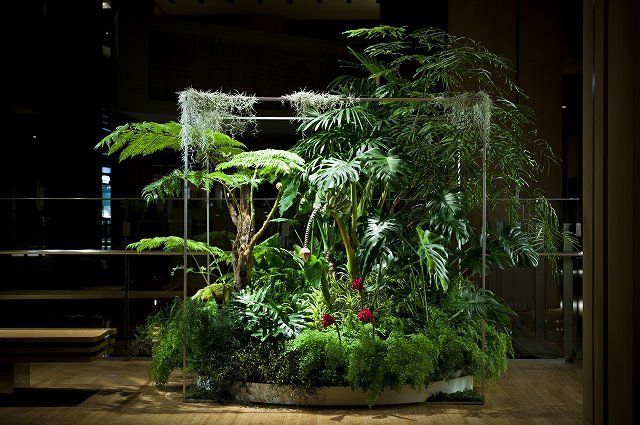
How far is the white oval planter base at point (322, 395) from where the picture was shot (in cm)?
570

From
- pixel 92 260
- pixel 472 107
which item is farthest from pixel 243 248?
pixel 92 260

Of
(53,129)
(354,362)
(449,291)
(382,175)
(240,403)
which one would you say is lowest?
(240,403)

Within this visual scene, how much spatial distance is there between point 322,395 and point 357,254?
3.49 feet

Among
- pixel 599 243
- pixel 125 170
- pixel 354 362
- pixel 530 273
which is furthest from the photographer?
pixel 125 170

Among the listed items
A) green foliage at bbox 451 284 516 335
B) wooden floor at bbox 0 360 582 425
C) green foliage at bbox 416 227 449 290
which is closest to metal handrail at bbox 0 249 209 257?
wooden floor at bbox 0 360 582 425

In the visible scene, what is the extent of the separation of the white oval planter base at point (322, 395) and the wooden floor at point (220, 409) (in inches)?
2.6

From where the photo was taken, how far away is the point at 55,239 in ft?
27.8

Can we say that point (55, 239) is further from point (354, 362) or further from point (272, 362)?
point (354, 362)

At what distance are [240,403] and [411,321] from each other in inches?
54.8

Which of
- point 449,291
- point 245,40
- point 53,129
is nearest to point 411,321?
point 449,291

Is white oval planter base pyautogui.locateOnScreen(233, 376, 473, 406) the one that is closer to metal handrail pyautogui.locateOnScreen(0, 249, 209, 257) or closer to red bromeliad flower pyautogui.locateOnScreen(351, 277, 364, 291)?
red bromeliad flower pyautogui.locateOnScreen(351, 277, 364, 291)

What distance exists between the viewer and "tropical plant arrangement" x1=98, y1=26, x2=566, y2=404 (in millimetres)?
5688

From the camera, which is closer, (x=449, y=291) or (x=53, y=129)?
(x=449, y=291)

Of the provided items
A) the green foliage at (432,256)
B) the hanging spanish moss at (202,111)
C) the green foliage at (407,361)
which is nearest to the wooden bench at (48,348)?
the hanging spanish moss at (202,111)
